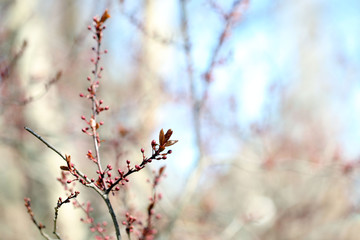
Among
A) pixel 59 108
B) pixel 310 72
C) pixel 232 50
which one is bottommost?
pixel 232 50

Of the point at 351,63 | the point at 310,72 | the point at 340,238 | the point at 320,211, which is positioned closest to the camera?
the point at 340,238

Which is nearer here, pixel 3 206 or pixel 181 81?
pixel 181 81

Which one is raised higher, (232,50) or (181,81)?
(181,81)

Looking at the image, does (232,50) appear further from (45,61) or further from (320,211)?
(320,211)

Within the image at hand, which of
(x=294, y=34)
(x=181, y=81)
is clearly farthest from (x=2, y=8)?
(x=294, y=34)

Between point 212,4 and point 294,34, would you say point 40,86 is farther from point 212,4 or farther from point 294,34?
point 294,34

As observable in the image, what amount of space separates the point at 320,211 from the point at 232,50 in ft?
13.2

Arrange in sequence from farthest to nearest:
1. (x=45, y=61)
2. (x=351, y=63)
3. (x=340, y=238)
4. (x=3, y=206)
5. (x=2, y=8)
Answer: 1. (x=3, y=206)
2. (x=351, y=63)
3. (x=45, y=61)
4. (x=2, y=8)
5. (x=340, y=238)

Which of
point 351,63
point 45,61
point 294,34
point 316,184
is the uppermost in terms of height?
point 294,34

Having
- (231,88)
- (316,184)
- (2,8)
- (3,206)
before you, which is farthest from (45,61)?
(316,184)

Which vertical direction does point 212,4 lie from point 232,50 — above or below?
above

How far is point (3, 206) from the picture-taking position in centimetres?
733


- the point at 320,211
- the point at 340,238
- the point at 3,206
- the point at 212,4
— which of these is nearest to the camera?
the point at 212,4

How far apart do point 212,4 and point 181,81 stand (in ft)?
8.06
